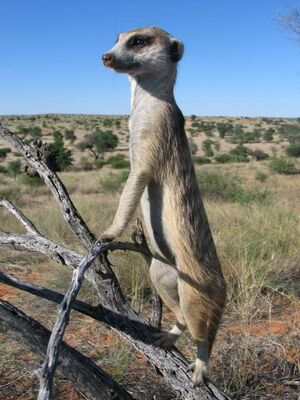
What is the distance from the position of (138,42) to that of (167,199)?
125 cm

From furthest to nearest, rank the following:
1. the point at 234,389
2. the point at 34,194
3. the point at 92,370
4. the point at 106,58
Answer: the point at 34,194 → the point at 234,389 → the point at 106,58 → the point at 92,370

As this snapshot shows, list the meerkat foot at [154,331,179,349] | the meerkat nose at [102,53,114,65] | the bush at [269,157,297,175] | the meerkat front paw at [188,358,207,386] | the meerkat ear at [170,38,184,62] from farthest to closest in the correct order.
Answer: the bush at [269,157,297,175]
the meerkat ear at [170,38,184,62]
the meerkat nose at [102,53,114,65]
the meerkat foot at [154,331,179,349]
the meerkat front paw at [188,358,207,386]

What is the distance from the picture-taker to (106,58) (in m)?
3.52

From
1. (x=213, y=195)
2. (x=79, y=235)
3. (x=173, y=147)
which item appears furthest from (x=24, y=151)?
(x=213, y=195)

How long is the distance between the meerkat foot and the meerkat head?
73.1 inches

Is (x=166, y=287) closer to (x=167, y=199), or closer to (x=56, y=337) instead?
(x=167, y=199)

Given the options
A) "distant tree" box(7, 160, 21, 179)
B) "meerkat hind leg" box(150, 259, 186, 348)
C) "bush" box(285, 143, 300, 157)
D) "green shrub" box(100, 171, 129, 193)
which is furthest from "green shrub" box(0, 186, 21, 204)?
"bush" box(285, 143, 300, 157)

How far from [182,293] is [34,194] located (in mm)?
20660

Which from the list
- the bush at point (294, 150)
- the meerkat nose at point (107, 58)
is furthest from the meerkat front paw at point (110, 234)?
the bush at point (294, 150)

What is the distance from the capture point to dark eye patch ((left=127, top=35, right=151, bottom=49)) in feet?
12.2

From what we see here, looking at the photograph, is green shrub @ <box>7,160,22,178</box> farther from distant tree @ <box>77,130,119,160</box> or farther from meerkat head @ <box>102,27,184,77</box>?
meerkat head @ <box>102,27,184,77</box>

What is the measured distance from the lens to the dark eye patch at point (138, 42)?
3.73 m

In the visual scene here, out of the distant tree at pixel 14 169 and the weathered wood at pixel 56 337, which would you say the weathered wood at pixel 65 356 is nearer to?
the weathered wood at pixel 56 337

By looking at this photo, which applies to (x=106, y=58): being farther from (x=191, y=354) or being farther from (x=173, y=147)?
(x=191, y=354)
